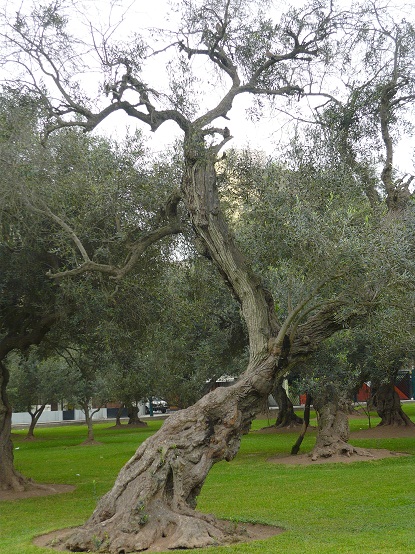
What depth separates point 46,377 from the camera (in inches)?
1794

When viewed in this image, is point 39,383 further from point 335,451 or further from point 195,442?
point 195,442

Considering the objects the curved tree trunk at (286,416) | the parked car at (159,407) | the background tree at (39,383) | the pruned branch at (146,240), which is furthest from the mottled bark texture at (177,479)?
the parked car at (159,407)

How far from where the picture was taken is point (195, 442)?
1161 centimetres

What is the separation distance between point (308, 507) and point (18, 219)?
846 cm

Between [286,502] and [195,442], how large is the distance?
527 cm

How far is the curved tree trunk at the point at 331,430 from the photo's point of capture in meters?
24.2

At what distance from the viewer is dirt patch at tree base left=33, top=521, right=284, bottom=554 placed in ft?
34.0

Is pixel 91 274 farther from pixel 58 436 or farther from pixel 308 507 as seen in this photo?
pixel 58 436

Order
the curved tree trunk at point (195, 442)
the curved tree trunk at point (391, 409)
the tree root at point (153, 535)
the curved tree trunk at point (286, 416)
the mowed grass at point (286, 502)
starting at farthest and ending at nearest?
the curved tree trunk at point (286, 416) → the curved tree trunk at point (391, 409) → the mowed grass at point (286, 502) → the curved tree trunk at point (195, 442) → the tree root at point (153, 535)

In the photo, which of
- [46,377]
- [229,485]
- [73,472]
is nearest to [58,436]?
[46,377]

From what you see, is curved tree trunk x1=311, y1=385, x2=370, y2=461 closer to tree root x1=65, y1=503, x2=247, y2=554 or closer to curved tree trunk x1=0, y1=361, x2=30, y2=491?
curved tree trunk x1=0, y1=361, x2=30, y2=491

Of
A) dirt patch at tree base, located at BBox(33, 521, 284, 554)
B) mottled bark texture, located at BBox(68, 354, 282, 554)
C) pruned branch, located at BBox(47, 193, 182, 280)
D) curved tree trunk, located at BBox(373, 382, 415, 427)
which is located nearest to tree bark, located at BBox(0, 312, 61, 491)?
pruned branch, located at BBox(47, 193, 182, 280)

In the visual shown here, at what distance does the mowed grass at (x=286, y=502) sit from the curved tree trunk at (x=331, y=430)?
125cm

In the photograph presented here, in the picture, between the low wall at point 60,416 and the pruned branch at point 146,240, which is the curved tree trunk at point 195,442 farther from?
the low wall at point 60,416
